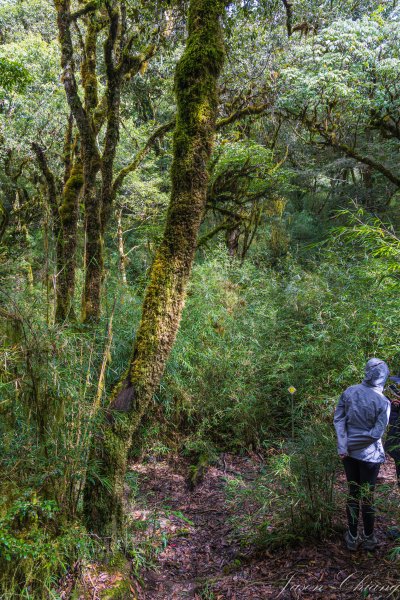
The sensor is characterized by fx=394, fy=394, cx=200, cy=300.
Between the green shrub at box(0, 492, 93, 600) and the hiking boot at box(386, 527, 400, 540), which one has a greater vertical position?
the green shrub at box(0, 492, 93, 600)

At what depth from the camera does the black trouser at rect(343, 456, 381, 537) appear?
285 centimetres

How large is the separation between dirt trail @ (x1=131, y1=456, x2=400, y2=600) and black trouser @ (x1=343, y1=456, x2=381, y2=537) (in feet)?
0.52

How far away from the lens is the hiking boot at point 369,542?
2861mm

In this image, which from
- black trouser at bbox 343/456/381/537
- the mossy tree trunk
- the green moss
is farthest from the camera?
the green moss

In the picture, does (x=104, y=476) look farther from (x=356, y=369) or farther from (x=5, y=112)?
(x=5, y=112)

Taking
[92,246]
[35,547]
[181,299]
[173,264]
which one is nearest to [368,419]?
[181,299]

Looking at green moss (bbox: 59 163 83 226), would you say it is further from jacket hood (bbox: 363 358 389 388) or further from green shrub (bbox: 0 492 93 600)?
jacket hood (bbox: 363 358 389 388)

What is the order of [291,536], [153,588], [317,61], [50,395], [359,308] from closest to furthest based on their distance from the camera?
[50,395], [153,588], [291,536], [359,308], [317,61]

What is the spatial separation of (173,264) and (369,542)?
2.47 metres

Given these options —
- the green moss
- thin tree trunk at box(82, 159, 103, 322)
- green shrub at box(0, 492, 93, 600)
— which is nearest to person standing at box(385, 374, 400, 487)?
green shrub at box(0, 492, 93, 600)

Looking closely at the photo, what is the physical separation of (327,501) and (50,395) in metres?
2.24

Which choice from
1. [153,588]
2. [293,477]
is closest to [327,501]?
[293,477]

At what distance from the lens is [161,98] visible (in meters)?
11.9

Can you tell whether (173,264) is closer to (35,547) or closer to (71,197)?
(35,547)
